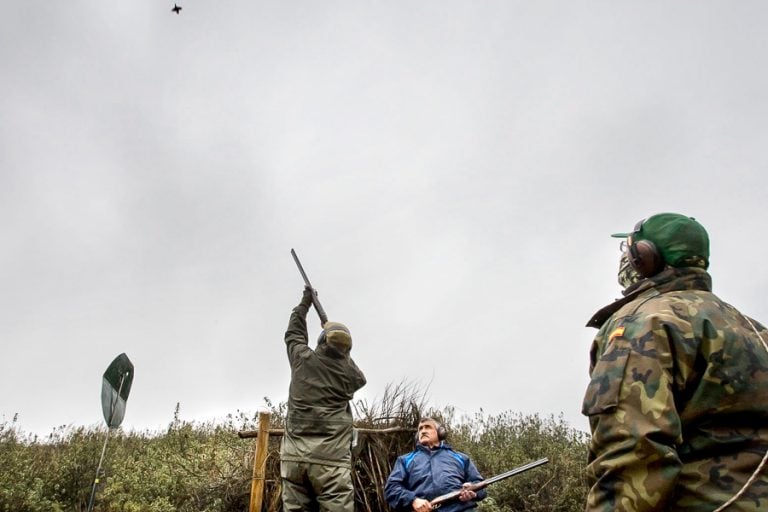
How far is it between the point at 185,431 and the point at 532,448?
271 inches

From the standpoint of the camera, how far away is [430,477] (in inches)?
231

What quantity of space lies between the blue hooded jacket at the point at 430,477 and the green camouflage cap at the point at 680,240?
4.11 metres

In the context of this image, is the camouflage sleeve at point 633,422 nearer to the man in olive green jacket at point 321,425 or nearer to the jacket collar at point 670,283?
the jacket collar at point 670,283

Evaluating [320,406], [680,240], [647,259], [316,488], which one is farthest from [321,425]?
[680,240]

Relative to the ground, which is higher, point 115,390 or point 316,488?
point 115,390

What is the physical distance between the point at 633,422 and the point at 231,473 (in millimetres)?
7618

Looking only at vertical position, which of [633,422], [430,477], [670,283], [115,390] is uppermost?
[115,390]

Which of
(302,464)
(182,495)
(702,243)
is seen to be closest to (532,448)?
(302,464)

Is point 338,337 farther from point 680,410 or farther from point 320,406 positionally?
point 680,410

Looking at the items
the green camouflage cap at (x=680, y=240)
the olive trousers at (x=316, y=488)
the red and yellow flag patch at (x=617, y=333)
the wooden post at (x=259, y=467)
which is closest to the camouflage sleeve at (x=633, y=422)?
the red and yellow flag patch at (x=617, y=333)

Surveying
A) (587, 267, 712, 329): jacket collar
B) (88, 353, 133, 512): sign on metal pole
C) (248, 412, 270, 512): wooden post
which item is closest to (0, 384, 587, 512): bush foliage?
(248, 412, 270, 512): wooden post

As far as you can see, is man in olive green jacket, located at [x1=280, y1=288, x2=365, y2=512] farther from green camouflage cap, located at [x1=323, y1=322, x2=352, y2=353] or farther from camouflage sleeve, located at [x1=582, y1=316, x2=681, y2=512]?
camouflage sleeve, located at [x1=582, y1=316, x2=681, y2=512]

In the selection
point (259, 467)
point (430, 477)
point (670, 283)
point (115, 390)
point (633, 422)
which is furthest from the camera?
point (259, 467)

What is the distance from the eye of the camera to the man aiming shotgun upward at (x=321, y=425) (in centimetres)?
618
